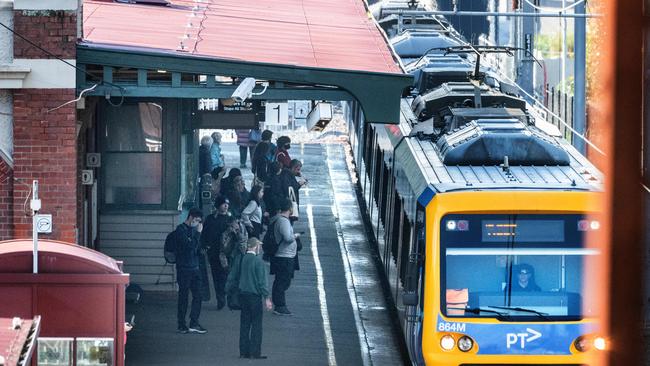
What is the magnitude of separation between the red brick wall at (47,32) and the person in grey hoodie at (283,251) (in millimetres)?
4233

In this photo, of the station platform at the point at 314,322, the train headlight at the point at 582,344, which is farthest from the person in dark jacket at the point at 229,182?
the train headlight at the point at 582,344

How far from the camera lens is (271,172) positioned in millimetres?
21281

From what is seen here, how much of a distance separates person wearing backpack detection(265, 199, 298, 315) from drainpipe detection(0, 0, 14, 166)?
411cm

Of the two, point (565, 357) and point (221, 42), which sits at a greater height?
point (221, 42)

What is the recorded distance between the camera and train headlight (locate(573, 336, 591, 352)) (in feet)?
37.2

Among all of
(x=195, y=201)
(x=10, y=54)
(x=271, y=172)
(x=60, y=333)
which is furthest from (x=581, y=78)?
(x=60, y=333)

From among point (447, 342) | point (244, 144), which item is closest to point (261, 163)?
point (244, 144)

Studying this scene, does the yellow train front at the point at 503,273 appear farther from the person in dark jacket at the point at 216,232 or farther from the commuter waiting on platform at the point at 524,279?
the person in dark jacket at the point at 216,232

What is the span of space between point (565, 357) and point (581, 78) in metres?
12.2

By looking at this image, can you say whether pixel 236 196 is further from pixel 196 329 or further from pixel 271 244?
pixel 196 329

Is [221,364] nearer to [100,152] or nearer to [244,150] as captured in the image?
[100,152]

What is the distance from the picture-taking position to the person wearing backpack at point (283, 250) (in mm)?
15680

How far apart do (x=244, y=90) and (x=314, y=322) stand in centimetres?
470

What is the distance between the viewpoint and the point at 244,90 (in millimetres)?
12672
